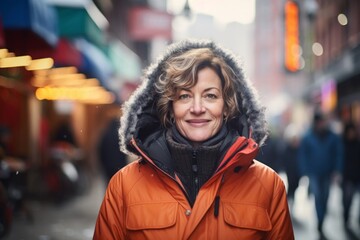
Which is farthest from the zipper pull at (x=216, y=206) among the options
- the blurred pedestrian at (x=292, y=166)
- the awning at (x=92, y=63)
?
the blurred pedestrian at (x=292, y=166)

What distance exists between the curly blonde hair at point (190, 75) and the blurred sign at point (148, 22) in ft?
46.7

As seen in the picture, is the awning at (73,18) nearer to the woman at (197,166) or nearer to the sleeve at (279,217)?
the woman at (197,166)

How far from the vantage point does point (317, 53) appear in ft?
115

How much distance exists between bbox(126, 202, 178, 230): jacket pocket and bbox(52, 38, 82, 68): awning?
722 centimetres

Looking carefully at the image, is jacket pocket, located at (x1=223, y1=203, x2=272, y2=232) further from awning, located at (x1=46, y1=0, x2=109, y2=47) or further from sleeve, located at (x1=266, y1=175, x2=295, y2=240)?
awning, located at (x1=46, y1=0, x2=109, y2=47)

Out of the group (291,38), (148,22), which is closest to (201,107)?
(148,22)

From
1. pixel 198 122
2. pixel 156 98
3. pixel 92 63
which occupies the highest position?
pixel 156 98

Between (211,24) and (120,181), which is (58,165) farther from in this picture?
(211,24)

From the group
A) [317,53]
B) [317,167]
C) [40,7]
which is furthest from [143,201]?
[317,53]

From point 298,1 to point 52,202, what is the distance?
19.6 metres

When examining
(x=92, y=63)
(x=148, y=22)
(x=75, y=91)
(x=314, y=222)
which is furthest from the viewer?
(x=148, y=22)

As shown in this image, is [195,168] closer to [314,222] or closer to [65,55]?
[65,55]

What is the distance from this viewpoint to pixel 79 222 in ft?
34.8

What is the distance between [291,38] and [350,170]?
1958 cm
